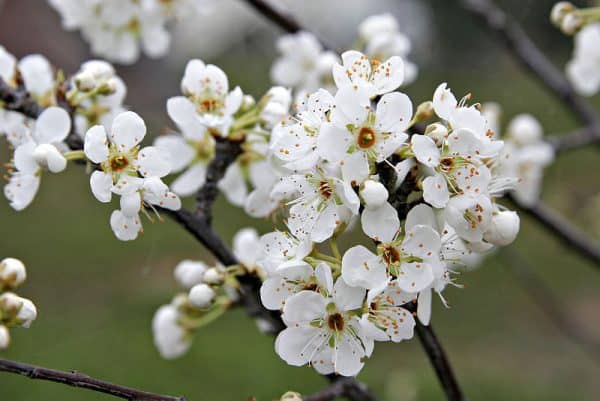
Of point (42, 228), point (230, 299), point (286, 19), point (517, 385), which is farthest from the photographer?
point (42, 228)

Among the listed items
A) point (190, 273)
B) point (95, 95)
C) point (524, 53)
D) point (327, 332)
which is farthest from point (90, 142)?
point (524, 53)

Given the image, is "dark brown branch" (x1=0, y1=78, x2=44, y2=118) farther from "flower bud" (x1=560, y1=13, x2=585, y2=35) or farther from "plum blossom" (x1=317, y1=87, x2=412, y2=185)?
"flower bud" (x1=560, y1=13, x2=585, y2=35)

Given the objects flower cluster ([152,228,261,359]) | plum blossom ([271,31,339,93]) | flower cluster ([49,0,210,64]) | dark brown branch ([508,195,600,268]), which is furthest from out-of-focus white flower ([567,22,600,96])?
flower cluster ([152,228,261,359])

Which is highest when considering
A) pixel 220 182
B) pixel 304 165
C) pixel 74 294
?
pixel 304 165

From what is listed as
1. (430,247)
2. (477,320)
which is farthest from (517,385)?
(430,247)

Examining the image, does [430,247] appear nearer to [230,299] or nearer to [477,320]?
[230,299]

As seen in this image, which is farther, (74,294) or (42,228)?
(42,228)

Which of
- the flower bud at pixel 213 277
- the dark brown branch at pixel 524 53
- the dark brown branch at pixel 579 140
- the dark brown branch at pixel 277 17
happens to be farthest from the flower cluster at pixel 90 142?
the dark brown branch at pixel 579 140
